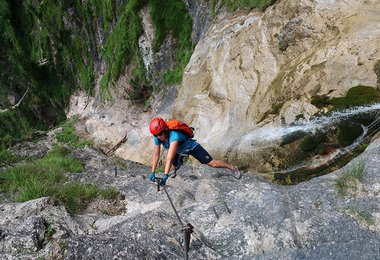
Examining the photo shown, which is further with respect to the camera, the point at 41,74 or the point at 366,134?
the point at 41,74

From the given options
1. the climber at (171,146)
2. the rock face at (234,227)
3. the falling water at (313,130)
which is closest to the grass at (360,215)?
the rock face at (234,227)

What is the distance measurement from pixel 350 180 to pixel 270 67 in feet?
22.0

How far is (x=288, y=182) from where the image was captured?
29.2 feet

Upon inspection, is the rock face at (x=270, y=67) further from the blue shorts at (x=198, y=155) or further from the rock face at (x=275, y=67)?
the blue shorts at (x=198, y=155)

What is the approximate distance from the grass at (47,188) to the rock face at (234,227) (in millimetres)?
808

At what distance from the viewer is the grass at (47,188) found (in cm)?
717

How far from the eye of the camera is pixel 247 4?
48.5ft

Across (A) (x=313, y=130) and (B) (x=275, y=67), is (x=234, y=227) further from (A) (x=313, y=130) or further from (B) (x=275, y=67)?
(B) (x=275, y=67)

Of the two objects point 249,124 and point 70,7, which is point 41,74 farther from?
point 249,124

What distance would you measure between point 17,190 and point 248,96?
23.2ft

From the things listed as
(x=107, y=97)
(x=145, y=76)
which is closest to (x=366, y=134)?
(x=145, y=76)

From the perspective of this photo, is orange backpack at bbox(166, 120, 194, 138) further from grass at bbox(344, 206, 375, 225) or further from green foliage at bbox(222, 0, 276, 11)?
green foliage at bbox(222, 0, 276, 11)

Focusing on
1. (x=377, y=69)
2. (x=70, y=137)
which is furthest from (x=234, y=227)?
(x=70, y=137)

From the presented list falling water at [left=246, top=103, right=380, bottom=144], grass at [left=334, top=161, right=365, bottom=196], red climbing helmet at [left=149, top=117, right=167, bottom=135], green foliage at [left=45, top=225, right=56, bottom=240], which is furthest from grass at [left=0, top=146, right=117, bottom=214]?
falling water at [left=246, top=103, right=380, bottom=144]
